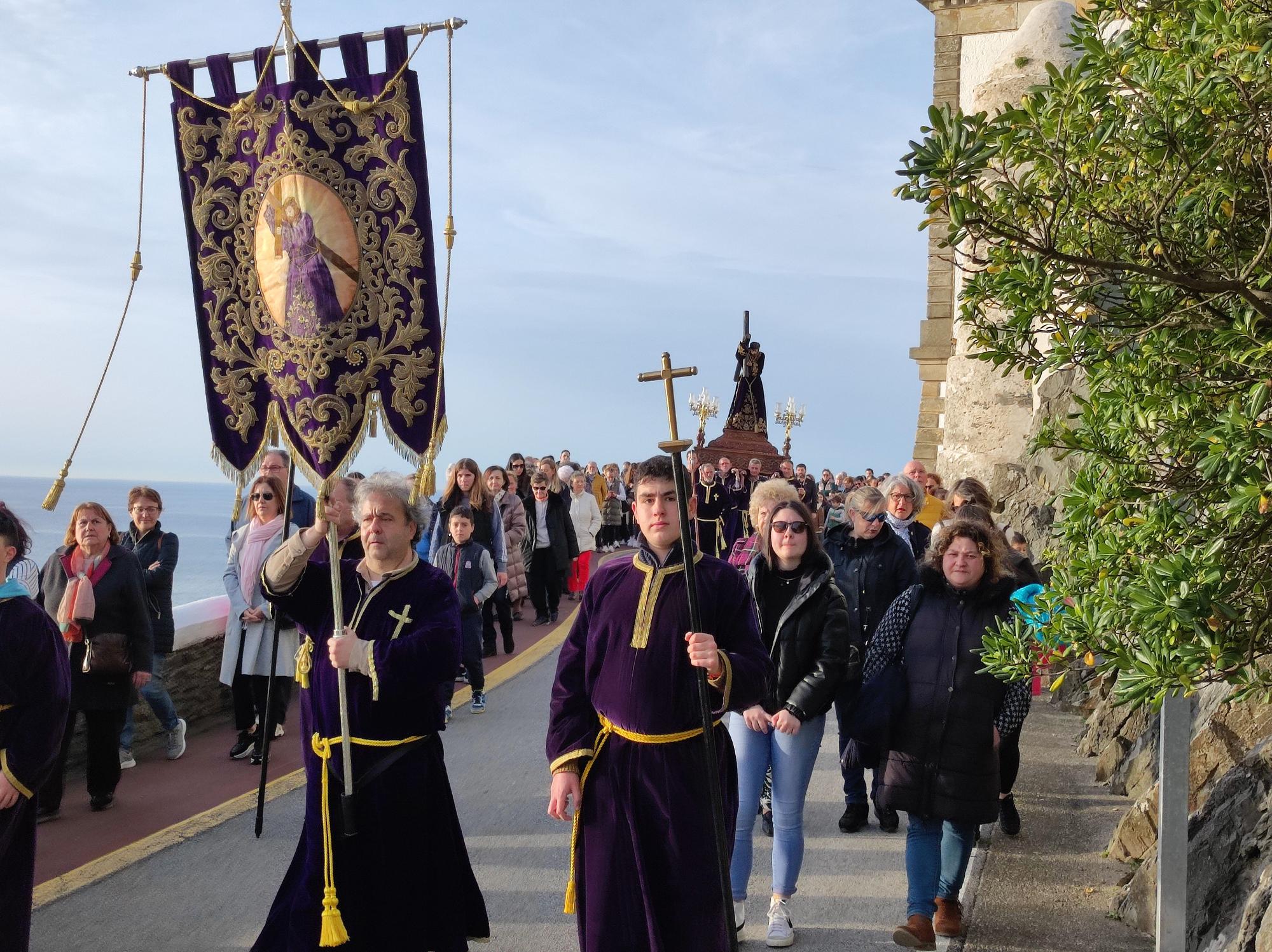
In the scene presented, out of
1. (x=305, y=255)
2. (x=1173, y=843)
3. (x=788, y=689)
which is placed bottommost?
(x=1173, y=843)

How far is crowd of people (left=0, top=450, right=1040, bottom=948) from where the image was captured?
14.1 feet

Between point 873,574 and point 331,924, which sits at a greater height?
point 873,574

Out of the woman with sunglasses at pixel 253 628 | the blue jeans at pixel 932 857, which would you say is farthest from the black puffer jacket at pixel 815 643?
the woman with sunglasses at pixel 253 628

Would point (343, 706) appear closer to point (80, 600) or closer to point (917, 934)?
point (917, 934)

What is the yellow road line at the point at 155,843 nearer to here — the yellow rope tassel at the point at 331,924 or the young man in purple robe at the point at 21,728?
the young man in purple robe at the point at 21,728

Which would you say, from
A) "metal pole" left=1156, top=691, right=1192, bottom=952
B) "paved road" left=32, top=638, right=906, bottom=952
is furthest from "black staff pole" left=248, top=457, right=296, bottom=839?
"metal pole" left=1156, top=691, right=1192, bottom=952

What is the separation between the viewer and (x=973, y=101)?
15.3m

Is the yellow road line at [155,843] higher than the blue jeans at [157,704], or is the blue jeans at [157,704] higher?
the blue jeans at [157,704]

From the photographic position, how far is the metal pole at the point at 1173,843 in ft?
12.9

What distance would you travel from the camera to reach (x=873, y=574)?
278 inches

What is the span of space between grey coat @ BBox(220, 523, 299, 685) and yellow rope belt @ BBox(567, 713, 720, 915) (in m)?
4.19

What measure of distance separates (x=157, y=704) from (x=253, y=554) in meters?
1.24

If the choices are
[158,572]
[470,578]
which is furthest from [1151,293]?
[470,578]

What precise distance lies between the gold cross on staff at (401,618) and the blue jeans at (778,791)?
158cm
